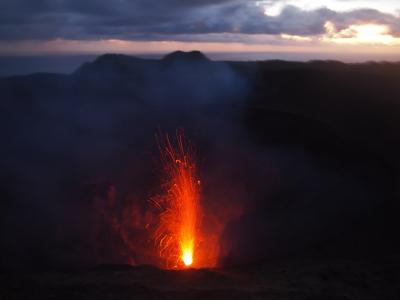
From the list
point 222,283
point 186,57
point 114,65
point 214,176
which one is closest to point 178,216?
point 214,176

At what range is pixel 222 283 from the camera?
924 cm

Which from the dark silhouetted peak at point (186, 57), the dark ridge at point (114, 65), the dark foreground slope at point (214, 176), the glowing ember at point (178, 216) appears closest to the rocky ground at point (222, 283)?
the dark foreground slope at point (214, 176)

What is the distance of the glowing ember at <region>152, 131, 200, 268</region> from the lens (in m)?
13.4

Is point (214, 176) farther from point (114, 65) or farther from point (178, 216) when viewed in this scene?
point (114, 65)

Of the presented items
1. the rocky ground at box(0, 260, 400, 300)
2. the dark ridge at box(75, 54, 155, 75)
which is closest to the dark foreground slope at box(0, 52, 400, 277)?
the rocky ground at box(0, 260, 400, 300)

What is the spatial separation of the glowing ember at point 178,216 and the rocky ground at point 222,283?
3.09 metres

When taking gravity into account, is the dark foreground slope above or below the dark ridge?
below

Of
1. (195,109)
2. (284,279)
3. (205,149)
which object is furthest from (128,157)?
(284,279)

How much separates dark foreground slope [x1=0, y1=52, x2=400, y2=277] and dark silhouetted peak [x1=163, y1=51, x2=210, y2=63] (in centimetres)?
1619

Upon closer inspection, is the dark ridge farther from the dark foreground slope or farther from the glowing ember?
the glowing ember

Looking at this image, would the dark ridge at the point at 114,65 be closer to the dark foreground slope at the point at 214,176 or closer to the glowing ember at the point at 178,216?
the dark foreground slope at the point at 214,176

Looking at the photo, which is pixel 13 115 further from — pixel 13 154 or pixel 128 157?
pixel 128 157

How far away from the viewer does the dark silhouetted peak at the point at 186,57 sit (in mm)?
47719

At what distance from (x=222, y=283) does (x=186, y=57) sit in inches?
1631
